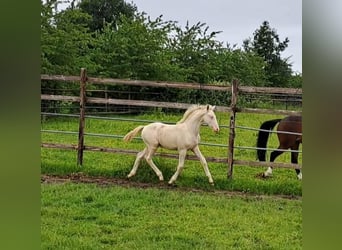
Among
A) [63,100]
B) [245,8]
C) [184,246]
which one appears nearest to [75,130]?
[63,100]

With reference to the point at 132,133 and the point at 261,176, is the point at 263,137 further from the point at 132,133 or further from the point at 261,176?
the point at 132,133

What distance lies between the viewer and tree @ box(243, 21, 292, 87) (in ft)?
10.4

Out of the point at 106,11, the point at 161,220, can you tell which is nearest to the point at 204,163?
the point at 161,220

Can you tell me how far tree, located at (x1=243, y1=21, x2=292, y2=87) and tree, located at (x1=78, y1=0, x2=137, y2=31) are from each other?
1361 millimetres

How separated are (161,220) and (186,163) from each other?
98cm

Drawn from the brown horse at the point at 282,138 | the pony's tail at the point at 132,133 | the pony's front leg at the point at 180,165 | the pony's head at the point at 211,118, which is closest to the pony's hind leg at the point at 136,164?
the pony's tail at the point at 132,133

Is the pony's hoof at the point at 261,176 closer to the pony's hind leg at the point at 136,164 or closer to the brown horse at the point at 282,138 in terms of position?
the brown horse at the point at 282,138

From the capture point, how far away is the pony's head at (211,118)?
2.78 m

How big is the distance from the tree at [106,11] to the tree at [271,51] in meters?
1.36

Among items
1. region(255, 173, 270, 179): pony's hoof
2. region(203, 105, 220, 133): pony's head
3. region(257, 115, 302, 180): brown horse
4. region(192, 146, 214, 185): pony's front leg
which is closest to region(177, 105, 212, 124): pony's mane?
region(203, 105, 220, 133): pony's head

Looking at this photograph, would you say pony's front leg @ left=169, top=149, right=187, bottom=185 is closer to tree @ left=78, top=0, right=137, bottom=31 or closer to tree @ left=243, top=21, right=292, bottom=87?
tree @ left=243, top=21, right=292, bottom=87

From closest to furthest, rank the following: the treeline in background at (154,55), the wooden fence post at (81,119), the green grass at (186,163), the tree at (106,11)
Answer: the green grass at (186,163) < the wooden fence post at (81,119) < the treeline in background at (154,55) < the tree at (106,11)

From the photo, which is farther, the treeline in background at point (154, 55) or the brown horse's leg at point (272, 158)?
the treeline in background at point (154, 55)
